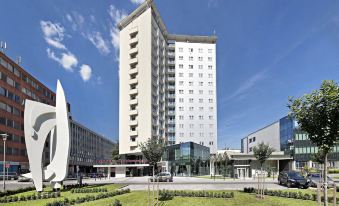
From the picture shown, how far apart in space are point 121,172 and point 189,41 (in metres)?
59.1

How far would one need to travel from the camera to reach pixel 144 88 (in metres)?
87.2

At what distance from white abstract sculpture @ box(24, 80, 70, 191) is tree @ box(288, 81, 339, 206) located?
20536 mm

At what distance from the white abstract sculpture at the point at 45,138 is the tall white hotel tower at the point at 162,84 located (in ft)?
175

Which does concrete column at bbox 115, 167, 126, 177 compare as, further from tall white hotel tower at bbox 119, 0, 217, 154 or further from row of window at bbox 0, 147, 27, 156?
row of window at bbox 0, 147, 27, 156

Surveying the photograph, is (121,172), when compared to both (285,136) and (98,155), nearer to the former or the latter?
(285,136)

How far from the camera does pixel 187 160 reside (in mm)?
80188

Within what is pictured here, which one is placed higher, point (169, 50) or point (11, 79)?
point (169, 50)

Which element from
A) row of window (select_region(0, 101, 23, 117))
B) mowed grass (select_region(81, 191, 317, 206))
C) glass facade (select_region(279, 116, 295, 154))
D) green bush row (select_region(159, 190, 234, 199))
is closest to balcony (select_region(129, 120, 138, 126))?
row of window (select_region(0, 101, 23, 117))

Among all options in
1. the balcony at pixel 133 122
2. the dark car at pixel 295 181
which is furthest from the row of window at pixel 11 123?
the dark car at pixel 295 181

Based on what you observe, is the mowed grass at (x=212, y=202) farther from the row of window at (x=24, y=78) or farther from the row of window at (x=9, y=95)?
the row of window at (x=24, y=78)

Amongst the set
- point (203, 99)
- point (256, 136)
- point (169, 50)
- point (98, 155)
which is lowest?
point (98, 155)

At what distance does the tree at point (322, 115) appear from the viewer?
Result: 15867 millimetres

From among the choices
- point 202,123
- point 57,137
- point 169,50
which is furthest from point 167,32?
point 57,137

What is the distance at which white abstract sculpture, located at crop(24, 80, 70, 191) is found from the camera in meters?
28.2
